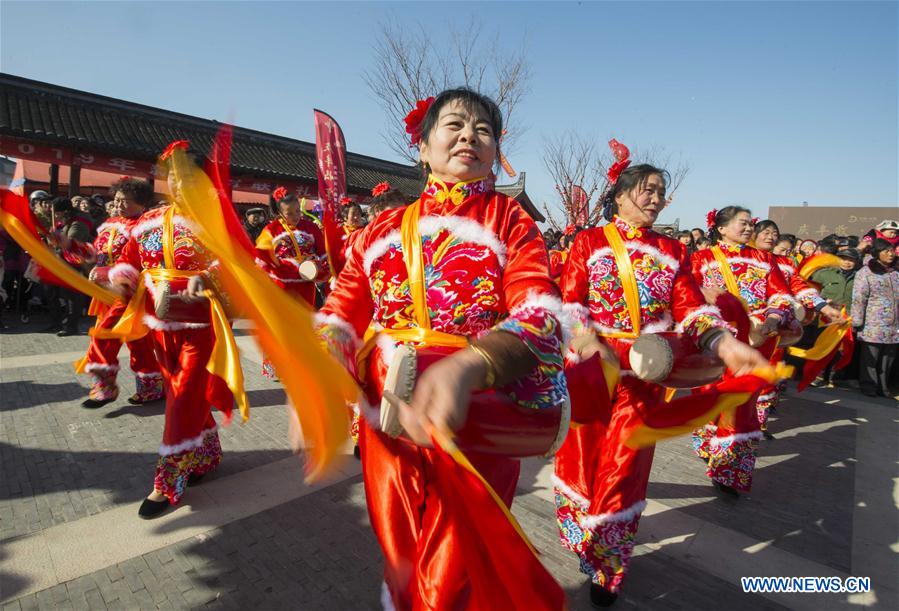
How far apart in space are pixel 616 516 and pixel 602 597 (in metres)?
0.40

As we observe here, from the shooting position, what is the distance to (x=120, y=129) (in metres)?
12.9

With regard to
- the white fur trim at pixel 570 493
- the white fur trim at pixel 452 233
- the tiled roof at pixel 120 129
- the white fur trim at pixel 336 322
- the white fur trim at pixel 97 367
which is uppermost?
the tiled roof at pixel 120 129

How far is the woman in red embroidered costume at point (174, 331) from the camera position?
3.14m

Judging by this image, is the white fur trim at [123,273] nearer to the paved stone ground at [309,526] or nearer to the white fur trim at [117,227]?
the paved stone ground at [309,526]

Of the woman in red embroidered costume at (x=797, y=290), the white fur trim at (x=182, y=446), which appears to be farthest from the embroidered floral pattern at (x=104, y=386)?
the woman in red embroidered costume at (x=797, y=290)

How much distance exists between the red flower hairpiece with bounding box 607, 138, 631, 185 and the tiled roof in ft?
26.3

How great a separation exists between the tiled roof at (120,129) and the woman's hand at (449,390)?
10.1m

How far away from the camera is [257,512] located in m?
3.18

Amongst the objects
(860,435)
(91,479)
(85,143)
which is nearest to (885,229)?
(860,435)

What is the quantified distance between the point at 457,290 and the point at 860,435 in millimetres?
6152

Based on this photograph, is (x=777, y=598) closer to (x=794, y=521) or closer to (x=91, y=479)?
(x=794, y=521)

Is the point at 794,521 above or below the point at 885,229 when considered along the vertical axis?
below

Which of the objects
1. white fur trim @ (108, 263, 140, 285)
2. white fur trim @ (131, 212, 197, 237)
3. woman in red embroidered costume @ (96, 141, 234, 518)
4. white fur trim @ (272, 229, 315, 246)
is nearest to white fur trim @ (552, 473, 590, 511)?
woman in red embroidered costume @ (96, 141, 234, 518)

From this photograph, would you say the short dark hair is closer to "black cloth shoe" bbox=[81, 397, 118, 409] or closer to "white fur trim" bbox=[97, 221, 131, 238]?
"white fur trim" bbox=[97, 221, 131, 238]
